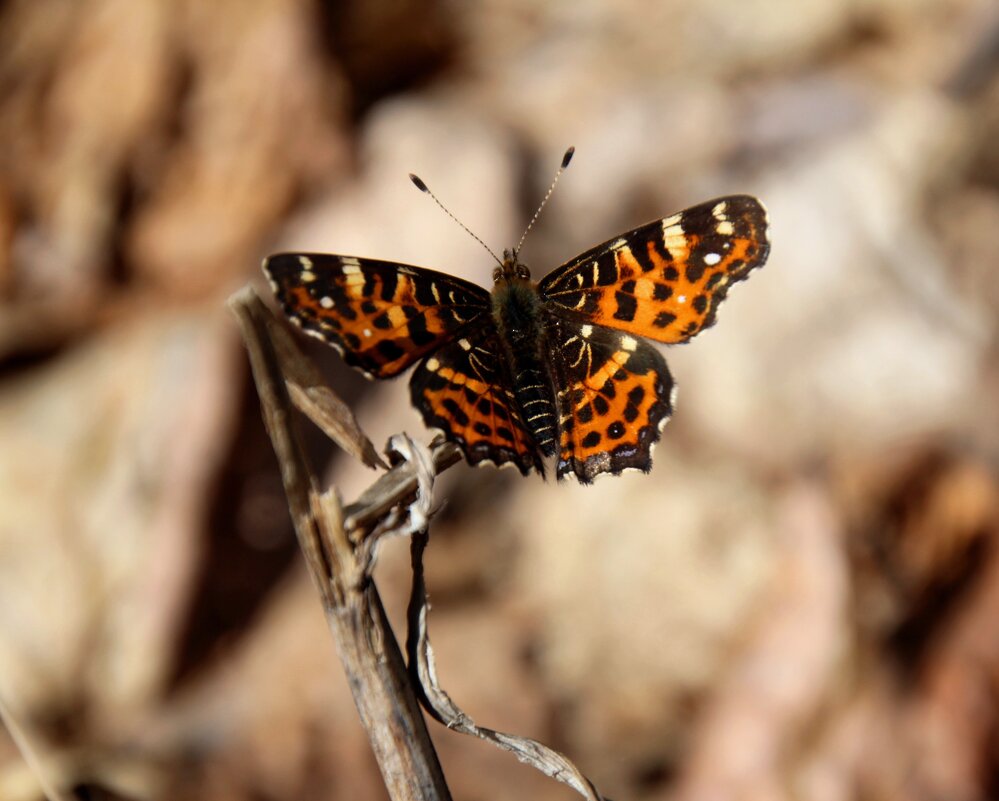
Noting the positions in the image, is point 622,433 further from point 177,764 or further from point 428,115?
point 428,115

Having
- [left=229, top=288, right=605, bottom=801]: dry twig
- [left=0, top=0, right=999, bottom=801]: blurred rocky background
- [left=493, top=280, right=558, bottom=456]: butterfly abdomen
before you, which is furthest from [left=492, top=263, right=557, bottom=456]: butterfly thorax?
[left=0, top=0, right=999, bottom=801]: blurred rocky background

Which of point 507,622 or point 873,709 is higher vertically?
point 507,622

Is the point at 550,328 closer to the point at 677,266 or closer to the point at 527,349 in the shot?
the point at 527,349

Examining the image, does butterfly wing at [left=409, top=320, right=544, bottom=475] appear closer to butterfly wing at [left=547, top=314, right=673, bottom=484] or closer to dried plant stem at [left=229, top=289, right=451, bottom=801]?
butterfly wing at [left=547, top=314, right=673, bottom=484]

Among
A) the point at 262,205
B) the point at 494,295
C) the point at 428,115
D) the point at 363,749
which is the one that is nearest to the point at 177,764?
the point at 363,749

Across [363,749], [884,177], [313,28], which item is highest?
[313,28]

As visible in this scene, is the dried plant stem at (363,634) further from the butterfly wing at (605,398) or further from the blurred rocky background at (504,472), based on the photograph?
the blurred rocky background at (504,472)

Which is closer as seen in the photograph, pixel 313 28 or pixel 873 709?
pixel 873 709
